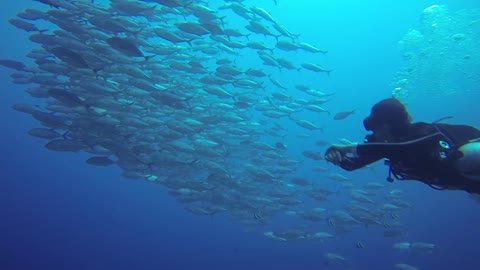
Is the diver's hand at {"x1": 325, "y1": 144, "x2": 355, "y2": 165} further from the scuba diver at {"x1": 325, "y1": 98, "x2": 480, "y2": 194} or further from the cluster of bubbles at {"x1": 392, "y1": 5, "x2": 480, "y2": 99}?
the cluster of bubbles at {"x1": 392, "y1": 5, "x2": 480, "y2": 99}

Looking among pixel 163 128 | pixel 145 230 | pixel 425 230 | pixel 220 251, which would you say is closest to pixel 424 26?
pixel 425 230

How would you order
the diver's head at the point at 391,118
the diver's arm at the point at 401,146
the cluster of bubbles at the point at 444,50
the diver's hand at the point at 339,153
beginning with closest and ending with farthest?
the diver's arm at the point at 401,146, the diver's head at the point at 391,118, the diver's hand at the point at 339,153, the cluster of bubbles at the point at 444,50

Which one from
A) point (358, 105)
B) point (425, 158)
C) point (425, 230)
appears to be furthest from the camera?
point (358, 105)

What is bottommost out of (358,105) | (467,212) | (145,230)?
(145,230)

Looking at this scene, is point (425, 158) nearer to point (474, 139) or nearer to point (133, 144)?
point (474, 139)

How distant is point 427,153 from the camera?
2781 mm

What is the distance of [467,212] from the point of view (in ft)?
114

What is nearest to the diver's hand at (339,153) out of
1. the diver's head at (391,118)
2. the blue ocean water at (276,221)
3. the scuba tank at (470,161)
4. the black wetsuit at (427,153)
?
A: the black wetsuit at (427,153)

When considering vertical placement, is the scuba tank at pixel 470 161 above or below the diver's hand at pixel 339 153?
above

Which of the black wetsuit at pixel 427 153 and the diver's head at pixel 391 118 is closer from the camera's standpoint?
the black wetsuit at pixel 427 153

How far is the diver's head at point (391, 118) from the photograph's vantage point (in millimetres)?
2967

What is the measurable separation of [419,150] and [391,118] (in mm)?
351

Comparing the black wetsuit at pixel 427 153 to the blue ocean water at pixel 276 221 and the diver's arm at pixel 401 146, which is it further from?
the blue ocean water at pixel 276 221

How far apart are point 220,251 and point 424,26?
26.8 meters
